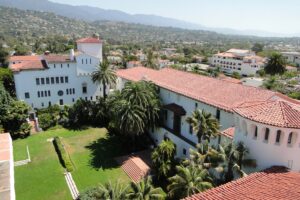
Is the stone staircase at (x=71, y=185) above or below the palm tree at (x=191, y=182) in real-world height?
below

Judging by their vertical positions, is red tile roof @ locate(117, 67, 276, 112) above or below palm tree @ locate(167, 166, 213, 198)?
above

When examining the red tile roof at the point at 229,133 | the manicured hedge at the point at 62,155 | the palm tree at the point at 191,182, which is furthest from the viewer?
the manicured hedge at the point at 62,155

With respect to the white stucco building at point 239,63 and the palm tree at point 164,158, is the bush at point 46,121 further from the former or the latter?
the white stucco building at point 239,63

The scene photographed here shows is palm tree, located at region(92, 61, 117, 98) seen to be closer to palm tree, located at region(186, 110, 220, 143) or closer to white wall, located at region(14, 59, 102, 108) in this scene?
white wall, located at region(14, 59, 102, 108)

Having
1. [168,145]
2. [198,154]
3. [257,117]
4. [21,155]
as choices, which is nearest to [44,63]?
[21,155]

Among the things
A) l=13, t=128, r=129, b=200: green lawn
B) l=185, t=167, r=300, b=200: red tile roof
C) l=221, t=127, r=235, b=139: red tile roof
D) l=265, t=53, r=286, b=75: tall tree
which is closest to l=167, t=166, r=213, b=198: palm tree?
l=185, t=167, r=300, b=200: red tile roof

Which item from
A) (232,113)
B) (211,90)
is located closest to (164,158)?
(232,113)

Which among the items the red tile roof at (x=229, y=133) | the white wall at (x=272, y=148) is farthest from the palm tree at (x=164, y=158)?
the white wall at (x=272, y=148)

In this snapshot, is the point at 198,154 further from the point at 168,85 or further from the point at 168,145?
the point at 168,85
